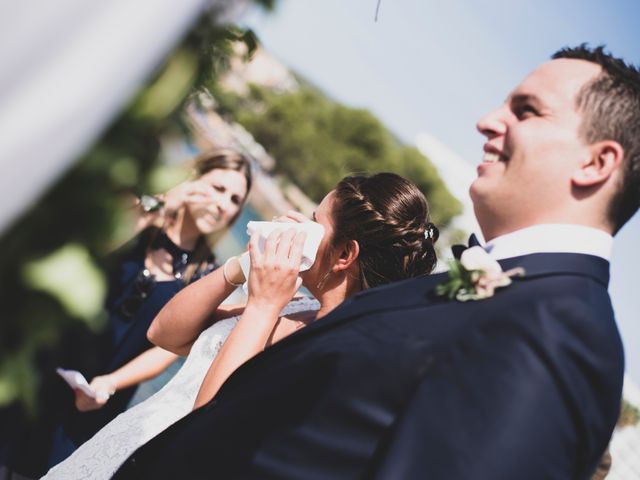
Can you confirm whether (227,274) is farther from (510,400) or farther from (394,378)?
(510,400)

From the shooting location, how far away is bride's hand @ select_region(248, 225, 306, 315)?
6.74 feet

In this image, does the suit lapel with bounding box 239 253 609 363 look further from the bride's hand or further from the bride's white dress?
the bride's white dress

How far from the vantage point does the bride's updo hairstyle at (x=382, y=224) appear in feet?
8.17

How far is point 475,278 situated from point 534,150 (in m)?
0.45

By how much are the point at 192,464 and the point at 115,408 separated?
2.62m

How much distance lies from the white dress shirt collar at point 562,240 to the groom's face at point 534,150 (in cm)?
4

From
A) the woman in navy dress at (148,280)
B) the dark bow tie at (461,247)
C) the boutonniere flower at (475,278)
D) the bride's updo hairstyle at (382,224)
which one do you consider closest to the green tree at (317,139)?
the woman in navy dress at (148,280)

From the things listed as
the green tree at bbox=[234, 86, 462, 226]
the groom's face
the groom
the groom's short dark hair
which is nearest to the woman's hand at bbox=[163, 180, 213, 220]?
the groom

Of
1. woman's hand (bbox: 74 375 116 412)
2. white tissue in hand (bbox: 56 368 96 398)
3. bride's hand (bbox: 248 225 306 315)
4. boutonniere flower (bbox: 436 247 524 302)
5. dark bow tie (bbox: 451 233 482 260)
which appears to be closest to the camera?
boutonniere flower (bbox: 436 247 524 302)

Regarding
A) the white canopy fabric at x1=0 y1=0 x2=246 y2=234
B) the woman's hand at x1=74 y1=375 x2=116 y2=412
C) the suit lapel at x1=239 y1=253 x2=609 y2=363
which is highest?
the white canopy fabric at x1=0 y1=0 x2=246 y2=234

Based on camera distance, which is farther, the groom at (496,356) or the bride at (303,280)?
the bride at (303,280)

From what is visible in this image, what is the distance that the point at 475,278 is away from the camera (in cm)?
136

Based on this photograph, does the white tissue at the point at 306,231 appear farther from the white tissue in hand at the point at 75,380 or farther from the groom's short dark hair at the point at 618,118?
the white tissue in hand at the point at 75,380

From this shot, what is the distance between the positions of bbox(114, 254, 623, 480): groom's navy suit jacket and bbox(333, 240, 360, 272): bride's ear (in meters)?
0.95
